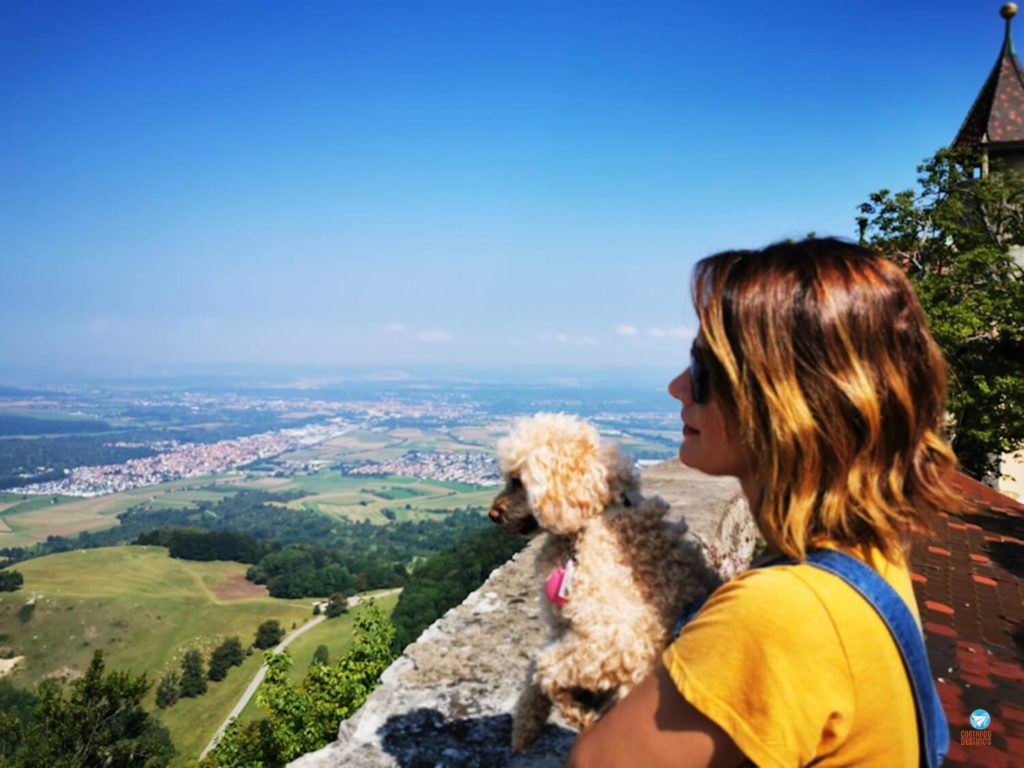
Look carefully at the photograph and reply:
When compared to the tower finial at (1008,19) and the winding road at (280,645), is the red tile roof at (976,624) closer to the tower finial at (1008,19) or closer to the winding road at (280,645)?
the tower finial at (1008,19)

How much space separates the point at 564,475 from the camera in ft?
8.20

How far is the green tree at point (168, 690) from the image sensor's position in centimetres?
4372

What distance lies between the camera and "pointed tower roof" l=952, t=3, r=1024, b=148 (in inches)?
893

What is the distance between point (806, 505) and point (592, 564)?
1.17 metres

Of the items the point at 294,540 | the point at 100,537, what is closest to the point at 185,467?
the point at 100,537

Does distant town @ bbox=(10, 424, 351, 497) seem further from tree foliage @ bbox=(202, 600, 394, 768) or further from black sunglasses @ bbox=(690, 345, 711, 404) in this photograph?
black sunglasses @ bbox=(690, 345, 711, 404)

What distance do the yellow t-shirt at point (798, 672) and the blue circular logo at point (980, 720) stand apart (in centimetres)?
187

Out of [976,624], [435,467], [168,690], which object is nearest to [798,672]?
[976,624]

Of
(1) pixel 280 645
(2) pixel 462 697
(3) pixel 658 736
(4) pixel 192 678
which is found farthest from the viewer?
(1) pixel 280 645

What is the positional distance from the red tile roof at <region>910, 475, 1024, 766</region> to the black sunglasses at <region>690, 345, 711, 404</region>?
557 mm

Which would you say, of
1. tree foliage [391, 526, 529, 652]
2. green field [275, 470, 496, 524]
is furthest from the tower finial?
green field [275, 470, 496, 524]

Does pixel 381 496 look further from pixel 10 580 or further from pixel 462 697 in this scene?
pixel 462 697

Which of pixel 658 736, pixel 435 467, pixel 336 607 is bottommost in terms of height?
pixel 336 607

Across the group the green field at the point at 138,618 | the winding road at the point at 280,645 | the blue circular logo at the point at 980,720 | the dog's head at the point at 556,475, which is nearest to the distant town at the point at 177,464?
the green field at the point at 138,618
